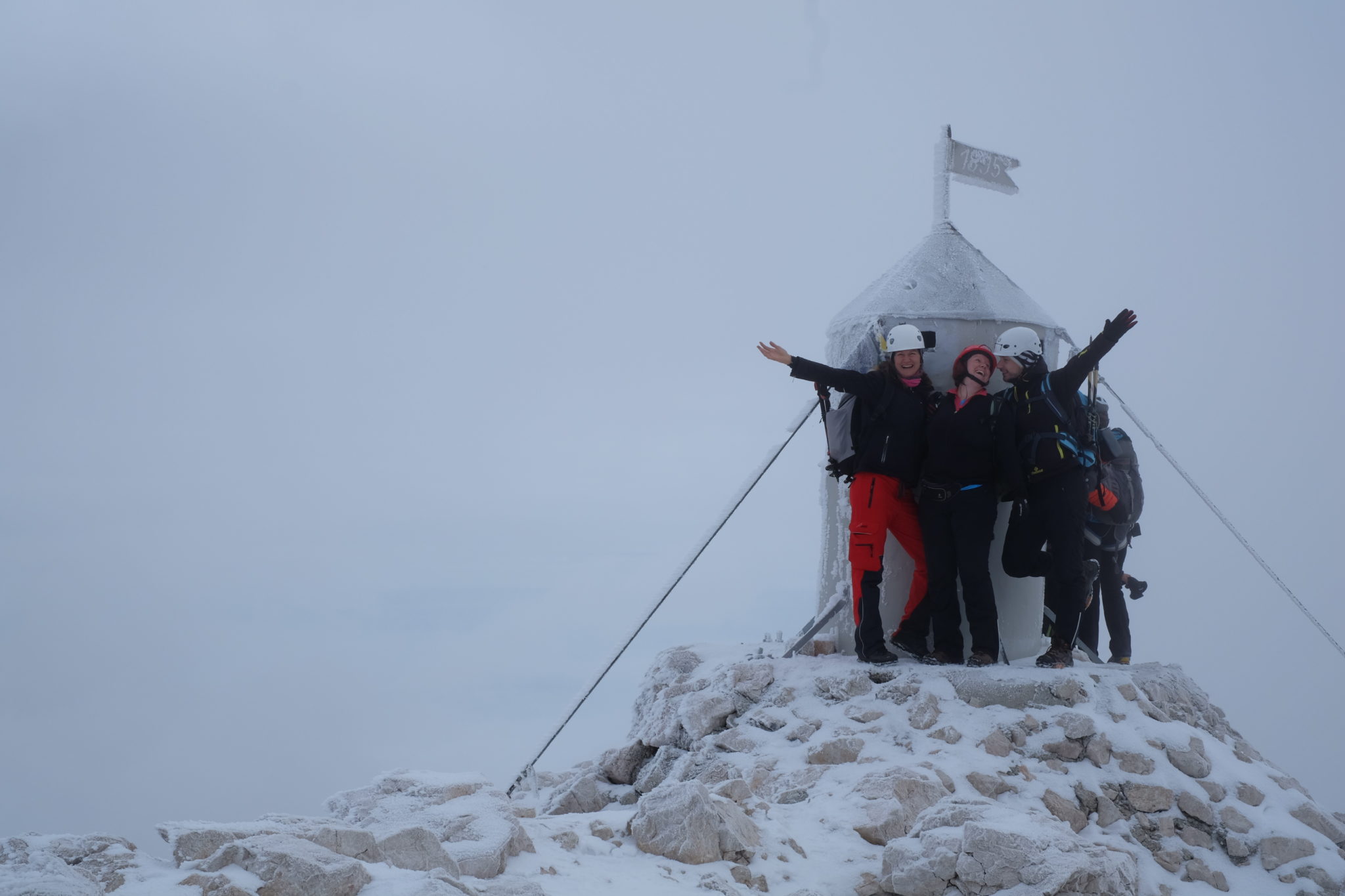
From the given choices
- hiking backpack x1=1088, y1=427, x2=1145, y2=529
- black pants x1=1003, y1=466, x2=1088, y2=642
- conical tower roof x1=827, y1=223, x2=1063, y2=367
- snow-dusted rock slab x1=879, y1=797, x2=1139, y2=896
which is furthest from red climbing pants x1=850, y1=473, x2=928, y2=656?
snow-dusted rock slab x1=879, y1=797, x2=1139, y2=896

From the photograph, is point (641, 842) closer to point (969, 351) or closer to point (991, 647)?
point (991, 647)

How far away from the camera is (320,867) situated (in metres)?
4.32

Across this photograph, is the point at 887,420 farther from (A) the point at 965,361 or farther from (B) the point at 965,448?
(A) the point at 965,361

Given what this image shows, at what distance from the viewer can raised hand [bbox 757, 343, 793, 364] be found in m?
7.60

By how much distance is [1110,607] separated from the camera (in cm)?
918

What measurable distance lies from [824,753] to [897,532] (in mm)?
1603

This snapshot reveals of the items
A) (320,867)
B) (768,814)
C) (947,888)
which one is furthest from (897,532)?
(320,867)

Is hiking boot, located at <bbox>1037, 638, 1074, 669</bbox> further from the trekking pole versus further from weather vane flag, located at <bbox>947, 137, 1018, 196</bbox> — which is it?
weather vane flag, located at <bbox>947, 137, 1018, 196</bbox>

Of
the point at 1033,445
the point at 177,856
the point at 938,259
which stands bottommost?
the point at 177,856

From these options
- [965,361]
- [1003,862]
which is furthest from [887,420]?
[1003,862]

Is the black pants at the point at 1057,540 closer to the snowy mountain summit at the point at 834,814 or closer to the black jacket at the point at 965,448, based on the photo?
the black jacket at the point at 965,448

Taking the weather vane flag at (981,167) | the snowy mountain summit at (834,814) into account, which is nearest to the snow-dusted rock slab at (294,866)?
the snowy mountain summit at (834,814)

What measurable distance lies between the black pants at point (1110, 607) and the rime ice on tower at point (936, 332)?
0.69 metres

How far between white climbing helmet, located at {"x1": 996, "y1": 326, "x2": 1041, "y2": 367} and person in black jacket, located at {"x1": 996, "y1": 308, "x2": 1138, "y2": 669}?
0.02 metres
